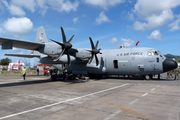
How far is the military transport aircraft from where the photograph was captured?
1479 cm

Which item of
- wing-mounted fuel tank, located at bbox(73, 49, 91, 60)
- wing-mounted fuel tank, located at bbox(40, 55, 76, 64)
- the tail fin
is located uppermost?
the tail fin

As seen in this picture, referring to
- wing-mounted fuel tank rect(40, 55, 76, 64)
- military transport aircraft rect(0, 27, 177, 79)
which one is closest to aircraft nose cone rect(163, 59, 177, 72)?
military transport aircraft rect(0, 27, 177, 79)

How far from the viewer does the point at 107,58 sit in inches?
735

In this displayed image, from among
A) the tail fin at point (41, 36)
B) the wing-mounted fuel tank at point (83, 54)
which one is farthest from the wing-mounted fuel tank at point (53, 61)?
the tail fin at point (41, 36)

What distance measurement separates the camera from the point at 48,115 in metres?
4.86

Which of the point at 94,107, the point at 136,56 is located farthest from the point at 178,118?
the point at 136,56

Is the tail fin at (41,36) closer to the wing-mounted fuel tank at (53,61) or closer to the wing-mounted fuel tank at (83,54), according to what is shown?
the wing-mounted fuel tank at (53,61)

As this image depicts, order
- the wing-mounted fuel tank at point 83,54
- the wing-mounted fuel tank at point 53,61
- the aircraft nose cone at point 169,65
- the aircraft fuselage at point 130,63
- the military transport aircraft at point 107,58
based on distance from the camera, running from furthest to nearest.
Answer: the wing-mounted fuel tank at point 53,61, the wing-mounted fuel tank at point 83,54, the aircraft fuselage at point 130,63, the aircraft nose cone at point 169,65, the military transport aircraft at point 107,58

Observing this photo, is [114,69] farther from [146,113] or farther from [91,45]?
[146,113]

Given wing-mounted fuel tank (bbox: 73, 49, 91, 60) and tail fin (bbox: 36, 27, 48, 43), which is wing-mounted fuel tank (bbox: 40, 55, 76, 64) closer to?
wing-mounted fuel tank (bbox: 73, 49, 91, 60)

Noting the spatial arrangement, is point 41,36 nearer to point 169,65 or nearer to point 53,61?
point 53,61

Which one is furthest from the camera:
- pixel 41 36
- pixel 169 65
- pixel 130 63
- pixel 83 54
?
pixel 41 36

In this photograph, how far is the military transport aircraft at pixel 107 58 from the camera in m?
14.8

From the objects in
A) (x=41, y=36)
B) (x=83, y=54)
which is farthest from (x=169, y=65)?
(x=41, y=36)
